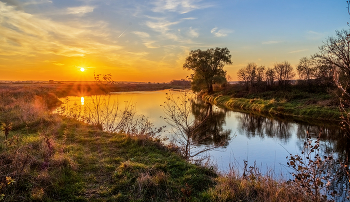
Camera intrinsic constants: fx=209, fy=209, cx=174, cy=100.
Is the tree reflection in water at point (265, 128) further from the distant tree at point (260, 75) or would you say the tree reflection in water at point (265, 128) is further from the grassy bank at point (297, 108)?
the distant tree at point (260, 75)

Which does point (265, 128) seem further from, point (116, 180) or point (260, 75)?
point (260, 75)

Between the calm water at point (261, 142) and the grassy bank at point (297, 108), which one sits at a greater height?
the grassy bank at point (297, 108)

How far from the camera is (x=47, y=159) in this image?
544 cm

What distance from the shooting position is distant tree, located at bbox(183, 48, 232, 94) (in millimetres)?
37344

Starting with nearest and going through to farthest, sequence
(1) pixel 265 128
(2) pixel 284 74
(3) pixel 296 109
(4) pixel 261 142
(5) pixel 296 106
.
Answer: (4) pixel 261 142 < (1) pixel 265 128 < (3) pixel 296 109 < (5) pixel 296 106 < (2) pixel 284 74

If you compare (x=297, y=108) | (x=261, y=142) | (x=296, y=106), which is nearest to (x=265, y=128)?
(x=261, y=142)

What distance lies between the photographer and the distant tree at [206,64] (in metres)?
37.3

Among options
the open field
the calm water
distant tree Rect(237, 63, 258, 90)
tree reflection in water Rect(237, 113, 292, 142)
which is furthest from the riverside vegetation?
distant tree Rect(237, 63, 258, 90)

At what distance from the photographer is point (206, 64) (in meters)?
37.5

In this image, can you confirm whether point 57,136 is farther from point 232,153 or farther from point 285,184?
point 285,184

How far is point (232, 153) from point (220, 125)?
650 centimetres

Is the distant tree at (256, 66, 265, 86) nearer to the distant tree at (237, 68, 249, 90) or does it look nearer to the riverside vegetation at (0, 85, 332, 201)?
the distant tree at (237, 68, 249, 90)

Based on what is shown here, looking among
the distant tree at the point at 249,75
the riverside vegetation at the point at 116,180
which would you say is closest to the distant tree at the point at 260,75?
the distant tree at the point at 249,75

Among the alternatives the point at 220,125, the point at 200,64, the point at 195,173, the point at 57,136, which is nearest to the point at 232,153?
the point at 195,173
